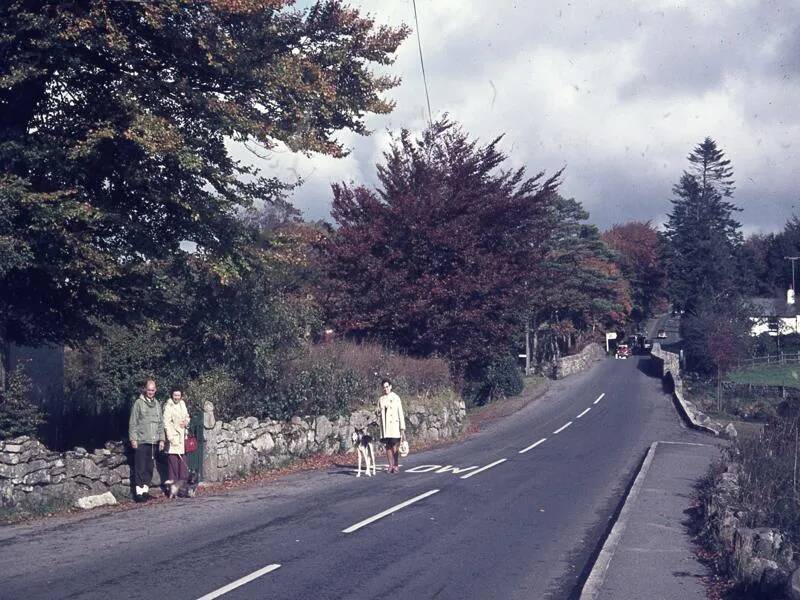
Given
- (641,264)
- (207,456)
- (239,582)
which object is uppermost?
(641,264)

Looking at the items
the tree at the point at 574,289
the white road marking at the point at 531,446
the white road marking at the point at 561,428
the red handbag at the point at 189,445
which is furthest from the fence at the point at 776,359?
the red handbag at the point at 189,445

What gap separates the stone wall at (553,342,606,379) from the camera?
61.4 meters

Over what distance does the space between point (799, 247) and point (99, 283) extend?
102747 mm

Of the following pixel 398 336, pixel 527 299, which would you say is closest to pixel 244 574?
pixel 398 336

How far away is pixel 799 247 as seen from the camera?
102750mm

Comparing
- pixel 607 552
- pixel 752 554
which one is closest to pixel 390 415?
pixel 607 552

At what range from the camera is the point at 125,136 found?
13.5 meters

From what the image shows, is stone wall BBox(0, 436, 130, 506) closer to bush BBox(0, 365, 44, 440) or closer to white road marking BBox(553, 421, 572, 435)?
bush BBox(0, 365, 44, 440)

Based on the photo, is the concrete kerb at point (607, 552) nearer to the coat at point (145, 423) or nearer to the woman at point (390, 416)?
the woman at point (390, 416)

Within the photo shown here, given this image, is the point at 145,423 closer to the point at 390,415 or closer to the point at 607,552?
the point at 390,415

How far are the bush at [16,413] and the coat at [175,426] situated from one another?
80.3 inches

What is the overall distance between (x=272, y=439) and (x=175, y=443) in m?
4.97

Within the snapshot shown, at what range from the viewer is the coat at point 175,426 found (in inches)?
581

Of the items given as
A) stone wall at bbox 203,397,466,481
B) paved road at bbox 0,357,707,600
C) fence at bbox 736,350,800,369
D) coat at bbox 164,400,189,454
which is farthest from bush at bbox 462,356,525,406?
fence at bbox 736,350,800,369
